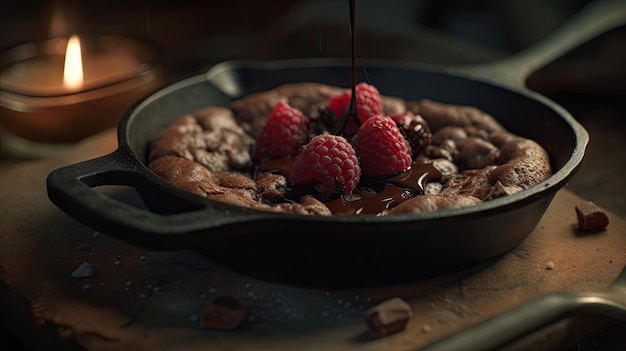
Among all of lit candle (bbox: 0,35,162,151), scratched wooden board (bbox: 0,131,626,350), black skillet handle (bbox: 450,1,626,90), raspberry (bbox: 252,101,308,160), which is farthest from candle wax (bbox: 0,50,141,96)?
black skillet handle (bbox: 450,1,626,90)

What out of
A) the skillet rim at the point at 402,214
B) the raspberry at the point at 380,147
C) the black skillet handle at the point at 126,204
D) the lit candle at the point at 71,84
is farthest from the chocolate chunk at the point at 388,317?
the lit candle at the point at 71,84

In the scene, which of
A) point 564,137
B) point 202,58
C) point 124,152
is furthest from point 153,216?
point 202,58

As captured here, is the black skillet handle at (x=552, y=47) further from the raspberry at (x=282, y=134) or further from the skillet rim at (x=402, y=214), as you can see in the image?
the raspberry at (x=282, y=134)

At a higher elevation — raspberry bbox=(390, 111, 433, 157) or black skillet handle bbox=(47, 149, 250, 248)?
raspberry bbox=(390, 111, 433, 157)

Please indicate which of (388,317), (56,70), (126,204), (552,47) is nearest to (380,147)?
(388,317)

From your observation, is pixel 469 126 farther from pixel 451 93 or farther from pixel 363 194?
pixel 363 194

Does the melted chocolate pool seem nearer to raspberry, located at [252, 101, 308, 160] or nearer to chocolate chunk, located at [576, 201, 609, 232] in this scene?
raspberry, located at [252, 101, 308, 160]

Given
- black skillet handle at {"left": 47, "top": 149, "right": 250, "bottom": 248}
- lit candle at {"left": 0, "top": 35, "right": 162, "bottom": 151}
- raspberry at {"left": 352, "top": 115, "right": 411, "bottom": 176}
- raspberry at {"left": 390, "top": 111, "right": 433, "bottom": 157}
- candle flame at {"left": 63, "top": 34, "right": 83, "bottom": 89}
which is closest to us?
black skillet handle at {"left": 47, "top": 149, "right": 250, "bottom": 248}
